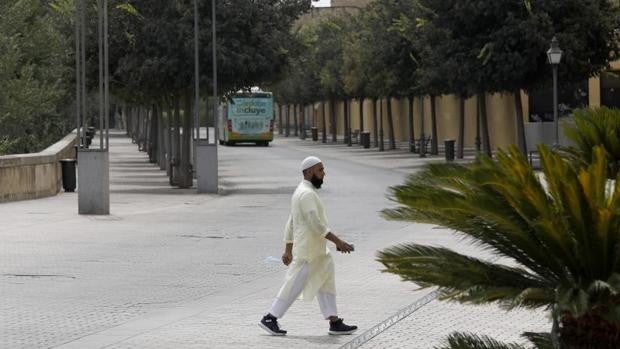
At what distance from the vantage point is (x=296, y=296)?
12281mm

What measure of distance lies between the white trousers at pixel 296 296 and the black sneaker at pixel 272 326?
0.14 feet

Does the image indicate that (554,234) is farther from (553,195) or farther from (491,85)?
(491,85)

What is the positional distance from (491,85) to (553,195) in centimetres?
4084

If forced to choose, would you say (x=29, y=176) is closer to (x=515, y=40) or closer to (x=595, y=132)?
(x=515, y=40)

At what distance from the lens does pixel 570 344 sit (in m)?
6.44

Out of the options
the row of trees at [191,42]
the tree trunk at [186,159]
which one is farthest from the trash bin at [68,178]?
the tree trunk at [186,159]

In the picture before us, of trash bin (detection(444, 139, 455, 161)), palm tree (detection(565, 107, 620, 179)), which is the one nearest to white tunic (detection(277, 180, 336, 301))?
palm tree (detection(565, 107, 620, 179))

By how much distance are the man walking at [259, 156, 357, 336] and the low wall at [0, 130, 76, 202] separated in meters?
20.2

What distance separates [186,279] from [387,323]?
4637mm

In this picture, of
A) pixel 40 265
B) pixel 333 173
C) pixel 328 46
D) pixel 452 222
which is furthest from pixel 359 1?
pixel 452 222

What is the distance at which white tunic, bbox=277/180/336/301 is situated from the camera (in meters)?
12.1

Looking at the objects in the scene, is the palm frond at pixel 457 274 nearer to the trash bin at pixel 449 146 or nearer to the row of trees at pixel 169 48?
the row of trees at pixel 169 48

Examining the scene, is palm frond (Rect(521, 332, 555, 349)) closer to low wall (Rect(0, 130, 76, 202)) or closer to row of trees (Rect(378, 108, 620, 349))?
row of trees (Rect(378, 108, 620, 349))

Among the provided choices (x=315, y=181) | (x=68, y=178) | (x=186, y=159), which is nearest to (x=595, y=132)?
(x=315, y=181)
